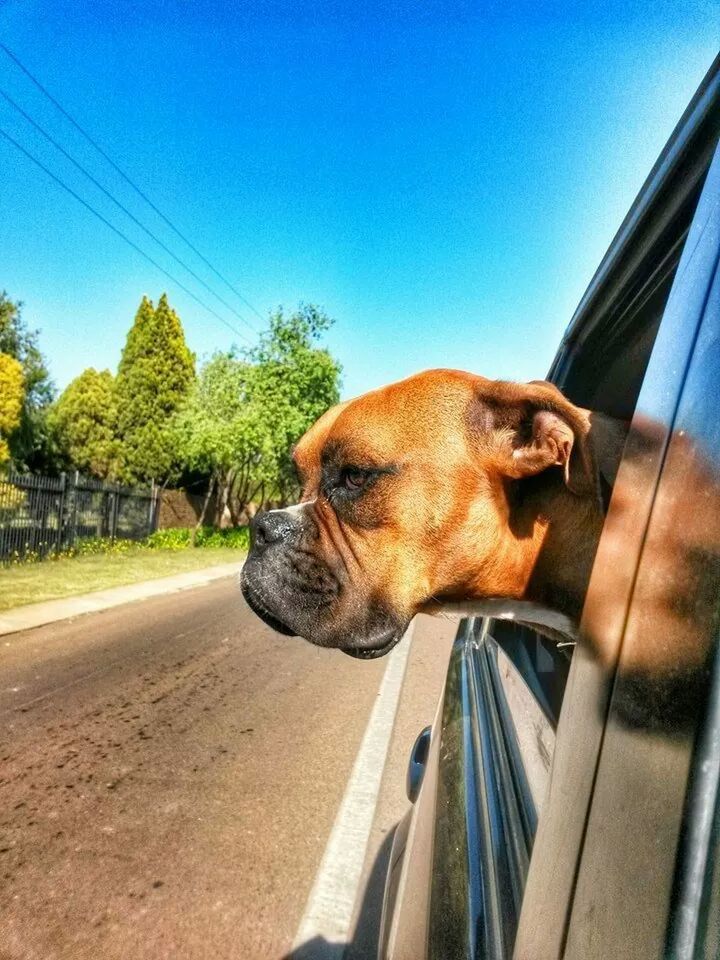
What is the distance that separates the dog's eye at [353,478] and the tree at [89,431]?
105ft

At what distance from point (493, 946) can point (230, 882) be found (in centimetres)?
278

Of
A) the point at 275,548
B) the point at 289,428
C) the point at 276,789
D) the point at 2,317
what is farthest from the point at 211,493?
the point at 275,548

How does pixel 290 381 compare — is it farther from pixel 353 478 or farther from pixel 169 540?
pixel 353 478

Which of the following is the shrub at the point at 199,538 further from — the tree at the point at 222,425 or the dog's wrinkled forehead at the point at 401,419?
the dog's wrinkled forehead at the point at 401,419

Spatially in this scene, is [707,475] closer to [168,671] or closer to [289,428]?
[168,671]

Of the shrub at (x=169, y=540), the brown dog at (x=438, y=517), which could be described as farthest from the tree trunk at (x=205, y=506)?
the brown dog at (x=438, y=517)

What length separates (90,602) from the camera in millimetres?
11750

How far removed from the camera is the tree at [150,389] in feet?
103

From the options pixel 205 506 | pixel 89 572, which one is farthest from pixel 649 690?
pixel 205 506

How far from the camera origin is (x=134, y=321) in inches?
1303

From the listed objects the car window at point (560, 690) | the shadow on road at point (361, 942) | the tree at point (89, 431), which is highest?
the tree at point (89, 431)

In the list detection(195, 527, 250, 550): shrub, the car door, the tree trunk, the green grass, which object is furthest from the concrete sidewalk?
detection(195, 527, 250, 550): shrub

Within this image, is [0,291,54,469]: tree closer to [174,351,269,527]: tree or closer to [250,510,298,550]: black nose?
[174,351,269,527]: tree

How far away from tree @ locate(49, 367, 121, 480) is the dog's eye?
31892 millimetres
